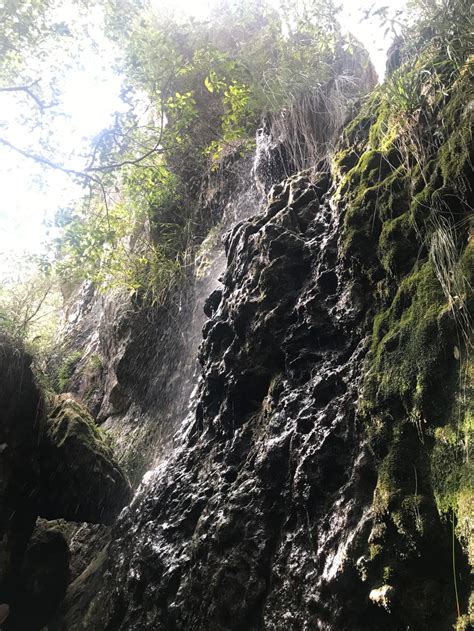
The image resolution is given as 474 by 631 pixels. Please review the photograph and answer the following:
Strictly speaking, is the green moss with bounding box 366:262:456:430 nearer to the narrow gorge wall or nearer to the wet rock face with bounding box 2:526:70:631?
the narrow gorge wall

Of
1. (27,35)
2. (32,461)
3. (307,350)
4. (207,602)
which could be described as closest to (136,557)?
(207,602)

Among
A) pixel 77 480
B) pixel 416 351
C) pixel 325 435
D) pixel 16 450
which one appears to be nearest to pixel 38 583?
pixel 77 480

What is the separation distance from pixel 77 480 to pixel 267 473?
231cm

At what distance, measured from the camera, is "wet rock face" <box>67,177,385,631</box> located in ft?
6.97

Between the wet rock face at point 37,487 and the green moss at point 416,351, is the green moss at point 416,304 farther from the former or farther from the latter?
the wet rock face at point 37,487

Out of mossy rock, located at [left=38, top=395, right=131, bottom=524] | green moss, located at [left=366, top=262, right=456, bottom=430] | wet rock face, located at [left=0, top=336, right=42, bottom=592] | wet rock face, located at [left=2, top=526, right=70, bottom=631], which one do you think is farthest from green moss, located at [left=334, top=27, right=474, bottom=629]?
wet rock face, located at [left=2, top=526, right=70, bottom=631]

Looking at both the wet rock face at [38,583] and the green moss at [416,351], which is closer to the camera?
the green moss at [416,351]

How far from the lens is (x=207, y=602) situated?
246 cm

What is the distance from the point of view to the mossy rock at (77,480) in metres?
4.15

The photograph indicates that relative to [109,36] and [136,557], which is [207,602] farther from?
[109,36]

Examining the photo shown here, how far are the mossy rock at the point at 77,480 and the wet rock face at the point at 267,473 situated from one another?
367 millimetres

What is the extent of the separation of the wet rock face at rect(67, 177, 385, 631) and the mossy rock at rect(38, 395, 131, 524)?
367mm

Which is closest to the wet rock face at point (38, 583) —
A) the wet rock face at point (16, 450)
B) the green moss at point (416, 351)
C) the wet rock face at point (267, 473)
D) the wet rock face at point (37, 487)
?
the wet rock face at point (37, 487)

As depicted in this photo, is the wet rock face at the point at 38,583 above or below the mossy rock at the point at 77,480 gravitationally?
below
